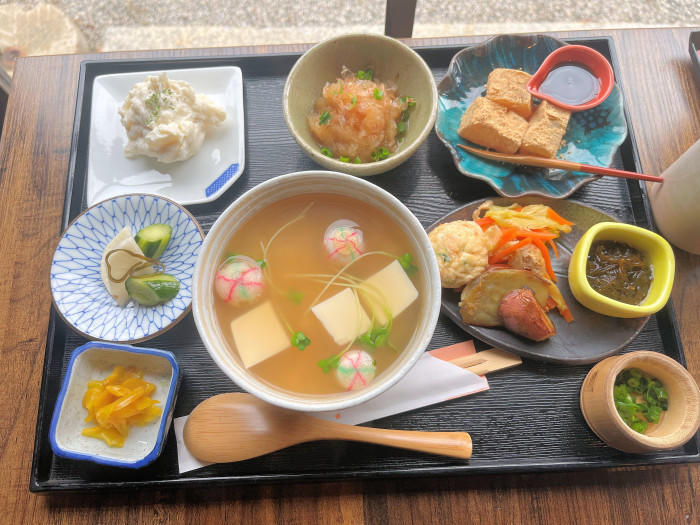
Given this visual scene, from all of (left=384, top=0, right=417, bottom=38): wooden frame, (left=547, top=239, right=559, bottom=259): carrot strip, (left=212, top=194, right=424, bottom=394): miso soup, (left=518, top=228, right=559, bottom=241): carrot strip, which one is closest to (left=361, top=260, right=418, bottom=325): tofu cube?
(left=212, top=194, right=424, bottom=394): miso soup

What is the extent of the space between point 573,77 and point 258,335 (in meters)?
1.35

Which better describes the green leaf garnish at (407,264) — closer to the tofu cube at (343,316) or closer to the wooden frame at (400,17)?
the tofu cube at (343,316)

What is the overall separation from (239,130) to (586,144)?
1.14 m

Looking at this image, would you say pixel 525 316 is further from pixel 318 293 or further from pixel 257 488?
pixel 257 488

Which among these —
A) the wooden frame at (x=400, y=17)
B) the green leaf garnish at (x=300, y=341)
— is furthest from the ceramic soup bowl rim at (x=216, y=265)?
the wooden frame at (x=400, y=17)

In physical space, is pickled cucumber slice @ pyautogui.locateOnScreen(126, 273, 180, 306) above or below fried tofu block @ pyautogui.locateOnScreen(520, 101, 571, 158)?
below

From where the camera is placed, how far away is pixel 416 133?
149 centimetres

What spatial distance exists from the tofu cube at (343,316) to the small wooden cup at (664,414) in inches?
25.6

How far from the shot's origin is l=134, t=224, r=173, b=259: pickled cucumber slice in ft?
4.61

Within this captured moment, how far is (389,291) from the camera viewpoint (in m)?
1.19

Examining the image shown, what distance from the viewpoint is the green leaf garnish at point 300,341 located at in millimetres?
1193

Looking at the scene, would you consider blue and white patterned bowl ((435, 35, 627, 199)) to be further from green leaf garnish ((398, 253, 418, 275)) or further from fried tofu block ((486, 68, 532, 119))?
green leaf garnish ((398, 253, 418, 275))

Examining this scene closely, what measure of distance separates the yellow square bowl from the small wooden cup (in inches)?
5.4

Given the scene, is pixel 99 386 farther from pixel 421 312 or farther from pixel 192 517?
pixel 421 312
